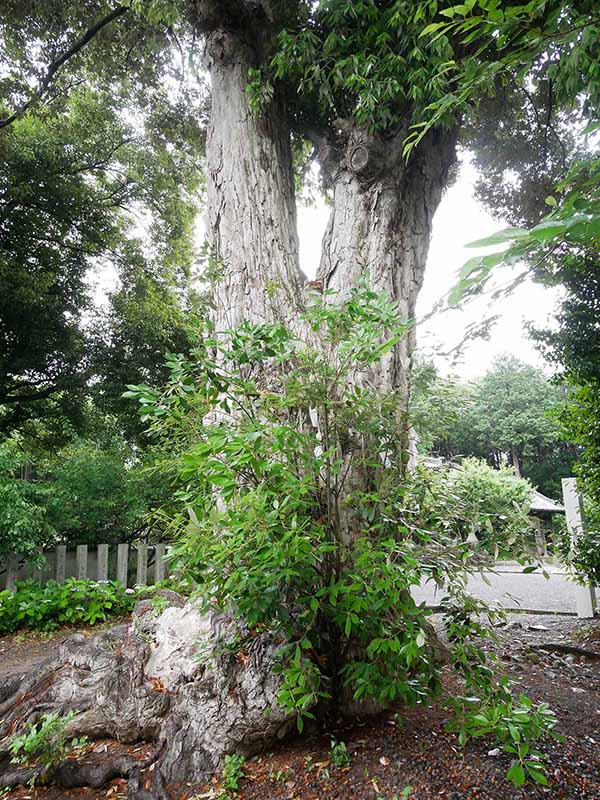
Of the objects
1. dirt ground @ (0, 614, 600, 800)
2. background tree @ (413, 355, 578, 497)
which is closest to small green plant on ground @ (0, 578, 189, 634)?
dirt ground @ (0, 614, 600, 800)

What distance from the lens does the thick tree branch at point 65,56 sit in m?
4.89

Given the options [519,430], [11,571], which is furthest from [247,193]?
[519,430]

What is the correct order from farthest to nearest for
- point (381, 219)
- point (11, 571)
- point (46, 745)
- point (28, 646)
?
point (11, 571), point (28, 646), point (381, 219), point (46, 745)

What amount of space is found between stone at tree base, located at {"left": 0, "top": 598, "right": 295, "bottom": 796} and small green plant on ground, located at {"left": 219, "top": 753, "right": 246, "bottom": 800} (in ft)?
0.18

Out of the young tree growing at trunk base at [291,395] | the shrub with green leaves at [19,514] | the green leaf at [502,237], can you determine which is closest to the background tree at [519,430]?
the shrub with green leaves at [19,514]

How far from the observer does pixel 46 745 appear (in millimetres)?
2246

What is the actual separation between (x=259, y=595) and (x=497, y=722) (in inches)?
35.8

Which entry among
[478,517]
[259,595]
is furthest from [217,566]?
[478,517]

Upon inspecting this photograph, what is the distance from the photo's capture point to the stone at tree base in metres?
2.11

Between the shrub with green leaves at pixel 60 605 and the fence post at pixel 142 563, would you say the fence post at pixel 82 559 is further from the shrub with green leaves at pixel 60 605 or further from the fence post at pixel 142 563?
the fence post at pixel 142 563

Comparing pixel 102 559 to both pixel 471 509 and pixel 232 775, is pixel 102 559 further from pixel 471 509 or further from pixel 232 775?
pixel 471 509

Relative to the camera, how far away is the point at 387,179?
10.7 ft

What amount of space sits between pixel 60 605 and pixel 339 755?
14.9ft

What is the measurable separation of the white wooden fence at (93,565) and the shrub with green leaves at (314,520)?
4.62 metres
